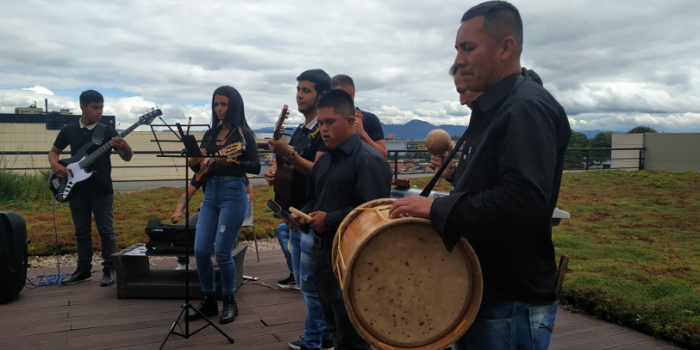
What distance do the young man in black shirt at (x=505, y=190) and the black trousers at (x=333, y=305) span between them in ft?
3.47

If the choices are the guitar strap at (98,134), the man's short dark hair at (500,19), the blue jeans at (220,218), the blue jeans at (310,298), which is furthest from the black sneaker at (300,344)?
the guitar strap at (98,134)

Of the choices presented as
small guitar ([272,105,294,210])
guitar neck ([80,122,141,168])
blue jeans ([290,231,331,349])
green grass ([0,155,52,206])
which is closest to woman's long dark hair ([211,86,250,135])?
small guitar ([272,105,294,210])

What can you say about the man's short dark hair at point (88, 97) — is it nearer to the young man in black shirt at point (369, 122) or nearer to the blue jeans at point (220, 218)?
the blue jeans at point (220, 218)

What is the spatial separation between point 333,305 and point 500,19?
5.92 feet

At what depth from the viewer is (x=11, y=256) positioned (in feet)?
14.4

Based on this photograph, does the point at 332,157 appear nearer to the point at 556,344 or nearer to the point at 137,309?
the point at 556,344

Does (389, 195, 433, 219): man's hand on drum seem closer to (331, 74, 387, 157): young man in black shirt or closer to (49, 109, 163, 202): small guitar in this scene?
(331, 74, 387, 157): young man in black shirt

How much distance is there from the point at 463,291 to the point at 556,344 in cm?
245

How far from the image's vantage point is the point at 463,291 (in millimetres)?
1450

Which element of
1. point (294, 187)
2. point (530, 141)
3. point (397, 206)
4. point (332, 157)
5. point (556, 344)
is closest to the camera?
point (530, 141)

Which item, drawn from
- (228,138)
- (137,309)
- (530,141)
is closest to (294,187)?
(228,138)

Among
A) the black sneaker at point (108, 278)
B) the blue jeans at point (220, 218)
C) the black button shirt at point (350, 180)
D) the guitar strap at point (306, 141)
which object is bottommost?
the black sneaker at point (108, 278)

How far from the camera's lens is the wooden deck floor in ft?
11.3

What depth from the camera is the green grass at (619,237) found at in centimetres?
375
